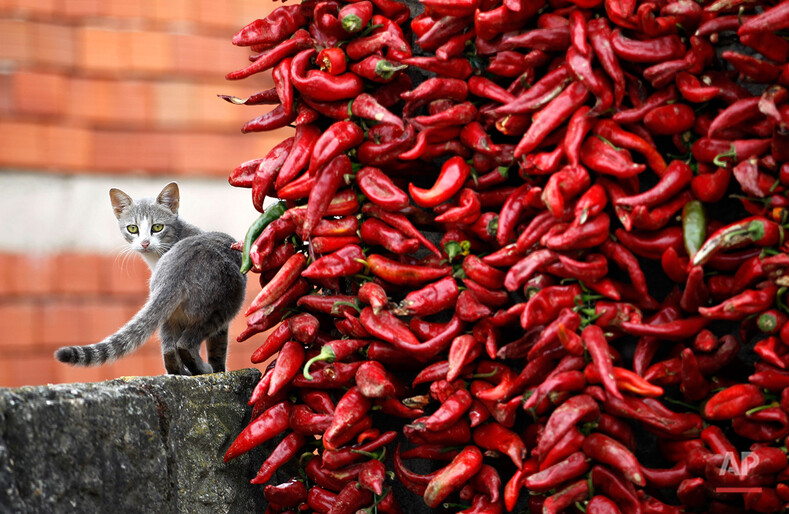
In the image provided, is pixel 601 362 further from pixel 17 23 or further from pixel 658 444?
pixel 17 23

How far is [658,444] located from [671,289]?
0.99 ft

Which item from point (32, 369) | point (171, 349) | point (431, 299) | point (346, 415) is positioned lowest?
point (32, 369)

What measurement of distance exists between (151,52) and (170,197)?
35.4 inches

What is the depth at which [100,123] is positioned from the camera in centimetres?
358

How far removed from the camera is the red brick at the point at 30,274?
344 centimetres

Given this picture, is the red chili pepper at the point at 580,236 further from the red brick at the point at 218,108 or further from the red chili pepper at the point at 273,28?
the red brick at the point at 218,108

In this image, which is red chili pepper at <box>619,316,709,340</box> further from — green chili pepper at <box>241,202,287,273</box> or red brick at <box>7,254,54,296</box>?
red brick at <box>7,254,54,296</box>

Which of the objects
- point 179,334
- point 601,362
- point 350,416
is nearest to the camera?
point 601,362

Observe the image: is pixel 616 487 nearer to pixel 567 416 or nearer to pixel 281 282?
pixel 567 416

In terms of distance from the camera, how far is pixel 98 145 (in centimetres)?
358

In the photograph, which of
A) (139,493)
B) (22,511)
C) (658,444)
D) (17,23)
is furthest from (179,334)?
(17,23)

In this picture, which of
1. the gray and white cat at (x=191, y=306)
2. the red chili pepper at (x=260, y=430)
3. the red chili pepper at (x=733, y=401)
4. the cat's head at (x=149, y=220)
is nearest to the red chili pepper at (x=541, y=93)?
the red chili pepper at (x=733, y=401)

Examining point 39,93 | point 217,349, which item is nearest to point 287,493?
point 217,349

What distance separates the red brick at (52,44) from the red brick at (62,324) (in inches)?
40.0
